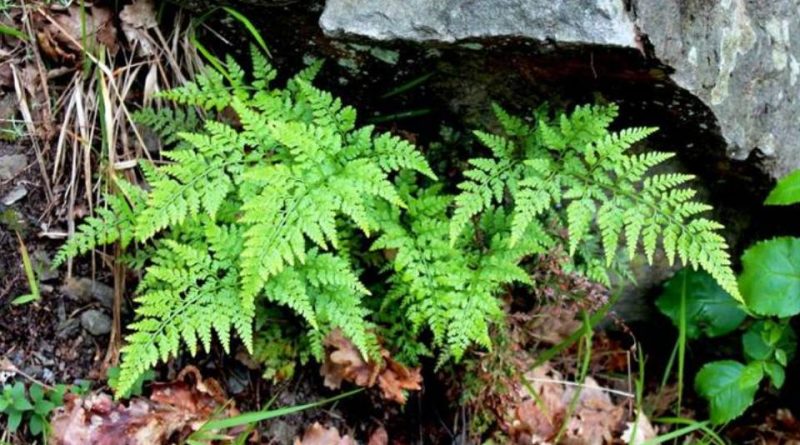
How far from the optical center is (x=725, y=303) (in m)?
4.11

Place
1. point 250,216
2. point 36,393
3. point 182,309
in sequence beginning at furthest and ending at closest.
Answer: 1. point 36,393
2. point 182,309
3. point 250,216

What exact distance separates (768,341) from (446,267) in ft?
5.61

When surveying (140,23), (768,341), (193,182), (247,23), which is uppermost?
(247,23)

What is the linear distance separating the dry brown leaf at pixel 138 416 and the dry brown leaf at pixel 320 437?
0.39 meters

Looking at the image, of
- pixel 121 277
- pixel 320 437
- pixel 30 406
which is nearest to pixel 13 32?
pixel 121 277

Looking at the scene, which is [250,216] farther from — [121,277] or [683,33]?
[683,33]

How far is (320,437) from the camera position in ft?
11.7

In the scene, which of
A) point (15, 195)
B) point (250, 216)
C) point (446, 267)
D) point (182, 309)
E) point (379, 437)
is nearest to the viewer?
point (250, 216)

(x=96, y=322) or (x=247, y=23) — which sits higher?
(x=247, y=23)

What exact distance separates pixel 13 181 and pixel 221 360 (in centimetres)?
109

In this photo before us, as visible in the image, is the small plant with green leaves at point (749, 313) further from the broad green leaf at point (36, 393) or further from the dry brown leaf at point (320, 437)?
the broad green leaf at point (36, 393)

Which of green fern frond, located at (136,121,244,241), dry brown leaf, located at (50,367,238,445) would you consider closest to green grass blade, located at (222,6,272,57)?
green fern frond, located at (136,121,244,241)

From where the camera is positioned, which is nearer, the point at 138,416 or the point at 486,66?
the point at 138,416

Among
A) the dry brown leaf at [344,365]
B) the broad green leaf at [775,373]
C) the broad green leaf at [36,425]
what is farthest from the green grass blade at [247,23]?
the broad green leaf at [775,373]
